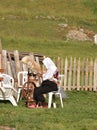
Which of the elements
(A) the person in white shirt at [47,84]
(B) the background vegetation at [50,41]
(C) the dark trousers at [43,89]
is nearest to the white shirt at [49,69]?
(A) the person in white shirt at [47,84]

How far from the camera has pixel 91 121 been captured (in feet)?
41.3

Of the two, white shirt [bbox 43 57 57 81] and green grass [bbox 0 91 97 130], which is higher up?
white shirt [bbox 43 57 57 81]

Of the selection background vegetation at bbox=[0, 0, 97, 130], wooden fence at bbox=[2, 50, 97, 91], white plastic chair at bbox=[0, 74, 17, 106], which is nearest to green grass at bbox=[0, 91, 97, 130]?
background vegetation at bbox=[0, 0, 97, 130]

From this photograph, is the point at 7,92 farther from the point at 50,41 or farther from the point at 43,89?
the point at 50,41

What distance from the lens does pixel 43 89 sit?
51.1ft

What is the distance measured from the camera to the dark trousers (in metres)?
15.5

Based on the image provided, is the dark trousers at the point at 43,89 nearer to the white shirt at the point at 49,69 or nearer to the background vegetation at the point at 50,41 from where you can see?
the white shirt at the point at 49,69

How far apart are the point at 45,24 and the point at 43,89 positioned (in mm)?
29379

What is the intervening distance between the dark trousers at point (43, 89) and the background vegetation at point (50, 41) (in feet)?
1.88

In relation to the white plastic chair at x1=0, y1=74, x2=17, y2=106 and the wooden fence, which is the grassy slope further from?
the white plastic chair at x1=0, y1=74, x2=17, y2=106

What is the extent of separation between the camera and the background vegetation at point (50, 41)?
1246 cm

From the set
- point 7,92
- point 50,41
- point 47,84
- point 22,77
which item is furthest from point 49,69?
point 50,41

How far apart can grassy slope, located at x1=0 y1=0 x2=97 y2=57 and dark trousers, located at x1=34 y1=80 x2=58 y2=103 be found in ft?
54.7

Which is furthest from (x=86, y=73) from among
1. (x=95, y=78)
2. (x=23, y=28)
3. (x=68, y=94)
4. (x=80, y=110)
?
(x=23, y=28)
